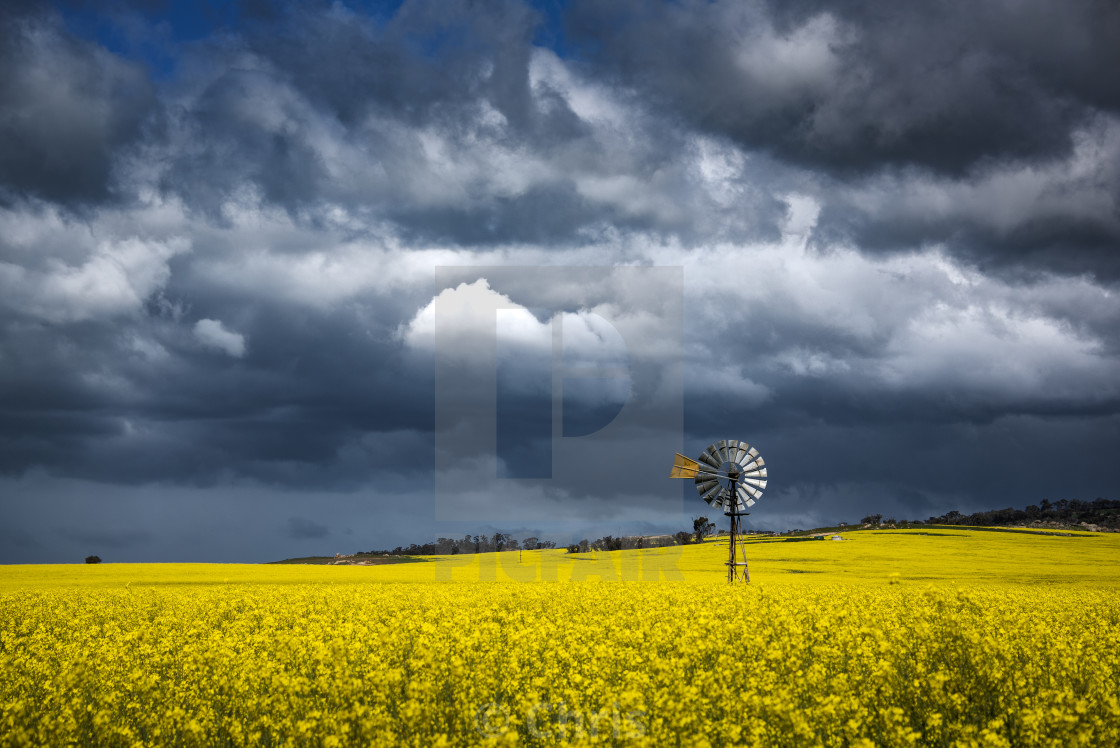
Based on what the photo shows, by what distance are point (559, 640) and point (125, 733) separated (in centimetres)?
744

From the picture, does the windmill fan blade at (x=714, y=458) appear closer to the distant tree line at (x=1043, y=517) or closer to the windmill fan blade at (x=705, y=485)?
the windmill fan blade at (x=705, y=485)

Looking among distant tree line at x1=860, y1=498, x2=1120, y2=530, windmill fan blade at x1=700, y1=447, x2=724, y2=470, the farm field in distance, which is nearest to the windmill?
windmill fan blade at x1=700, y1=447, x2=724, y2=470

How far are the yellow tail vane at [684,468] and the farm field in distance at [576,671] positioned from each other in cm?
1026

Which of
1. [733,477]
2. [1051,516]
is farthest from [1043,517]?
[733,477]

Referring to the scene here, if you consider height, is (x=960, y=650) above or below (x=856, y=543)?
above

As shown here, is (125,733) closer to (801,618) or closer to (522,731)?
(522,731)

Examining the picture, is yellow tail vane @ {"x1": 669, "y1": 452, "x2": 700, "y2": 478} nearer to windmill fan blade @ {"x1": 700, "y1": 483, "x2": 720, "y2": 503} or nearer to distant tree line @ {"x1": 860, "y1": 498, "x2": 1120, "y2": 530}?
windmill fan blade @ {"x1": 700, "y1": 483, "x2": 720, "y2": 503}

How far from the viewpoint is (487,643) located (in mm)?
12602

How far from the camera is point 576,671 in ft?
36.7

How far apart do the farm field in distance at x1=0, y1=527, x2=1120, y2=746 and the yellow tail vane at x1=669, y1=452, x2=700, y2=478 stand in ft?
33.7

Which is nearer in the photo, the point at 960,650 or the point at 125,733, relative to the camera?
the point at 125,733

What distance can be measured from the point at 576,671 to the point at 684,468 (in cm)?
2235

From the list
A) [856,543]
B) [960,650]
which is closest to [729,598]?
[960,650]

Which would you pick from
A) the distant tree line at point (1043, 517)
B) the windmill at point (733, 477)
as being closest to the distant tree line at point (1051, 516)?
the distant tree line at point (1043, 517)
